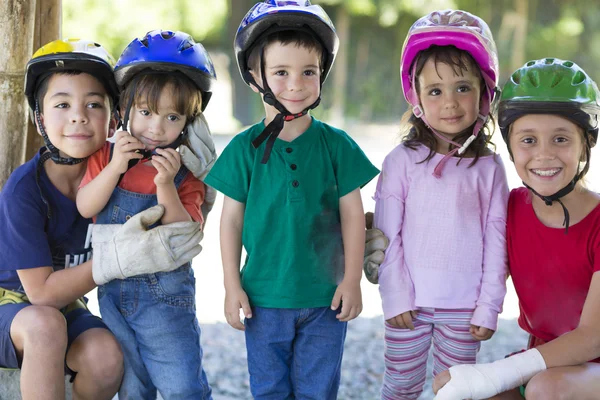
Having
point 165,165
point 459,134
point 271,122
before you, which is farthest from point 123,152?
point 459,134

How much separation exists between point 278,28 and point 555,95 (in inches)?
48.0

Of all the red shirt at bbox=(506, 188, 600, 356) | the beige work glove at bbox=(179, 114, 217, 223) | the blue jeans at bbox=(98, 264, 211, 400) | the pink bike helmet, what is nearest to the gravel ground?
the blue jeans at bbox=(98, 264, 211, 400)

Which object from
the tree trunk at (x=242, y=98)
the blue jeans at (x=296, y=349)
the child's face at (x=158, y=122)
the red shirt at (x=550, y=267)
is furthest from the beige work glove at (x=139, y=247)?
the tree trunk at (x=242, y=98)

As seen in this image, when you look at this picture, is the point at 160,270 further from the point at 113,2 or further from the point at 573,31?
the point at 573,31

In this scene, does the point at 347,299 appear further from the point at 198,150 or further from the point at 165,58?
the point at 165,58

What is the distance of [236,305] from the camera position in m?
3.30

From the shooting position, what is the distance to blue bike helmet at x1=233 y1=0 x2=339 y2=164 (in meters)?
3.24

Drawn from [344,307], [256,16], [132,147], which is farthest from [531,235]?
[132,147]

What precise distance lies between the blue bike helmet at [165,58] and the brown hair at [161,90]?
0.03 m

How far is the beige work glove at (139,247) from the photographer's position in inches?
128

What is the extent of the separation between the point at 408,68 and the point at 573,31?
61.0ft

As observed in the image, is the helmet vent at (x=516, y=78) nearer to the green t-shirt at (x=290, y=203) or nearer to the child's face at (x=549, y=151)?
the child's face at (x=549, y=151)

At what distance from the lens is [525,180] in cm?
322

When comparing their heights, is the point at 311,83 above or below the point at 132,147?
above
